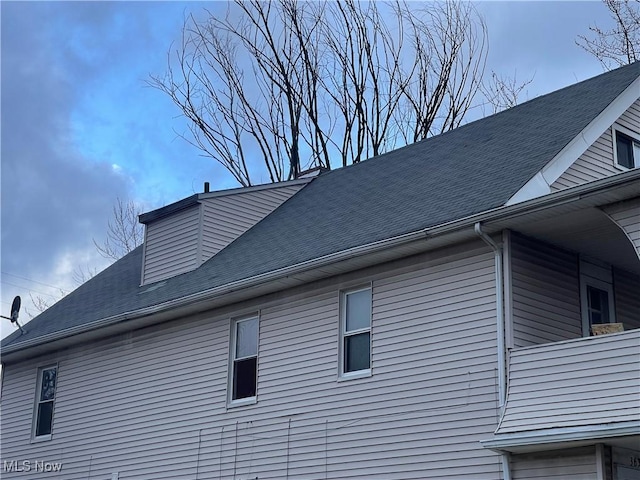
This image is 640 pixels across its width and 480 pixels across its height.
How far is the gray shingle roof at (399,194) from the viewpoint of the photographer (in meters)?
14.9

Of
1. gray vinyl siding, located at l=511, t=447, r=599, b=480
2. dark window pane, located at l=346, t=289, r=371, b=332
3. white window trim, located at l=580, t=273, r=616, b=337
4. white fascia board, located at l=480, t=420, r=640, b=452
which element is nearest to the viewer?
white fascia board, located at l=480, t=420, r=640, b=452

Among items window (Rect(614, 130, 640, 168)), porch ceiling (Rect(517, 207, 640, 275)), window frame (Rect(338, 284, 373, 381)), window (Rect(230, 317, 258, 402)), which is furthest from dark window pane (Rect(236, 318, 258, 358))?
window (Rect(614, 130, 640, 168))

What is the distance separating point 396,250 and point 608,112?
4.33 m

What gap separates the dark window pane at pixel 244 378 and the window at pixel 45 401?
6.10m

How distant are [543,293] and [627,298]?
217 cm

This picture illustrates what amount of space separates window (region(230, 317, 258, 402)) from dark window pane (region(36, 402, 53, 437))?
20.3 feet

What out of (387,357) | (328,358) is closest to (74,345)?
(328,358)

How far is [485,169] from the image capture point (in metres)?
15.8

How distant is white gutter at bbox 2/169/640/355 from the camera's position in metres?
11.8

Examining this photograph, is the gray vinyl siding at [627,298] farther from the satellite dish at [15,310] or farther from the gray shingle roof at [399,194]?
the satellite dish at [15,310]

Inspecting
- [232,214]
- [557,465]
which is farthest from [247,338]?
[557,465]

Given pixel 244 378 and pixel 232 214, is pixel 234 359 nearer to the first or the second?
pixel 244 378

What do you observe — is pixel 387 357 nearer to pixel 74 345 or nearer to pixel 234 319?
pixel 234 319

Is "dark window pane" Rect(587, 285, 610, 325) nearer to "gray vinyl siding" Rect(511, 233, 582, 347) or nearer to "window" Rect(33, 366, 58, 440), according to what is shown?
"gray vinyl siding" Rect(511, 233, 582, 347)
